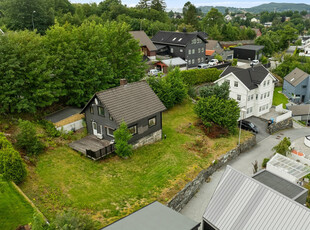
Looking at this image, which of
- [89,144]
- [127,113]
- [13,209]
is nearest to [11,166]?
[13,209]

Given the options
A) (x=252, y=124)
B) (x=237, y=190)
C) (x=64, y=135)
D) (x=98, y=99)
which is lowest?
(x=252, y=124)

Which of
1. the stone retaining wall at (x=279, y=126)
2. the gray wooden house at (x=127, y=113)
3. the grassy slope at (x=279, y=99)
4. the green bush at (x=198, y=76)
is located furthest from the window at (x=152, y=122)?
the grassy slope at (x=279, y=99)

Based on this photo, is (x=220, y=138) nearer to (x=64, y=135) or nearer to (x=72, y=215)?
(x=64, y=135)

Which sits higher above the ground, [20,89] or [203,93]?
[20,89]

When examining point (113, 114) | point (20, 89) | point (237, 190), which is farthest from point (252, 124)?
point (20, 89)

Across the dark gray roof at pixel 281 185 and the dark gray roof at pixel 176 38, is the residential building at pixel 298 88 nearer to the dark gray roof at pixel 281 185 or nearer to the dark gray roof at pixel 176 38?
the dark gray roof at pixel 176 38

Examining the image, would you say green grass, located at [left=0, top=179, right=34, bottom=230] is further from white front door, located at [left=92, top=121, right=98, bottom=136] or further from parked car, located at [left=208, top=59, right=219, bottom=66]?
parked car, located at [left=208, top=59, right=219, bottom=66]
